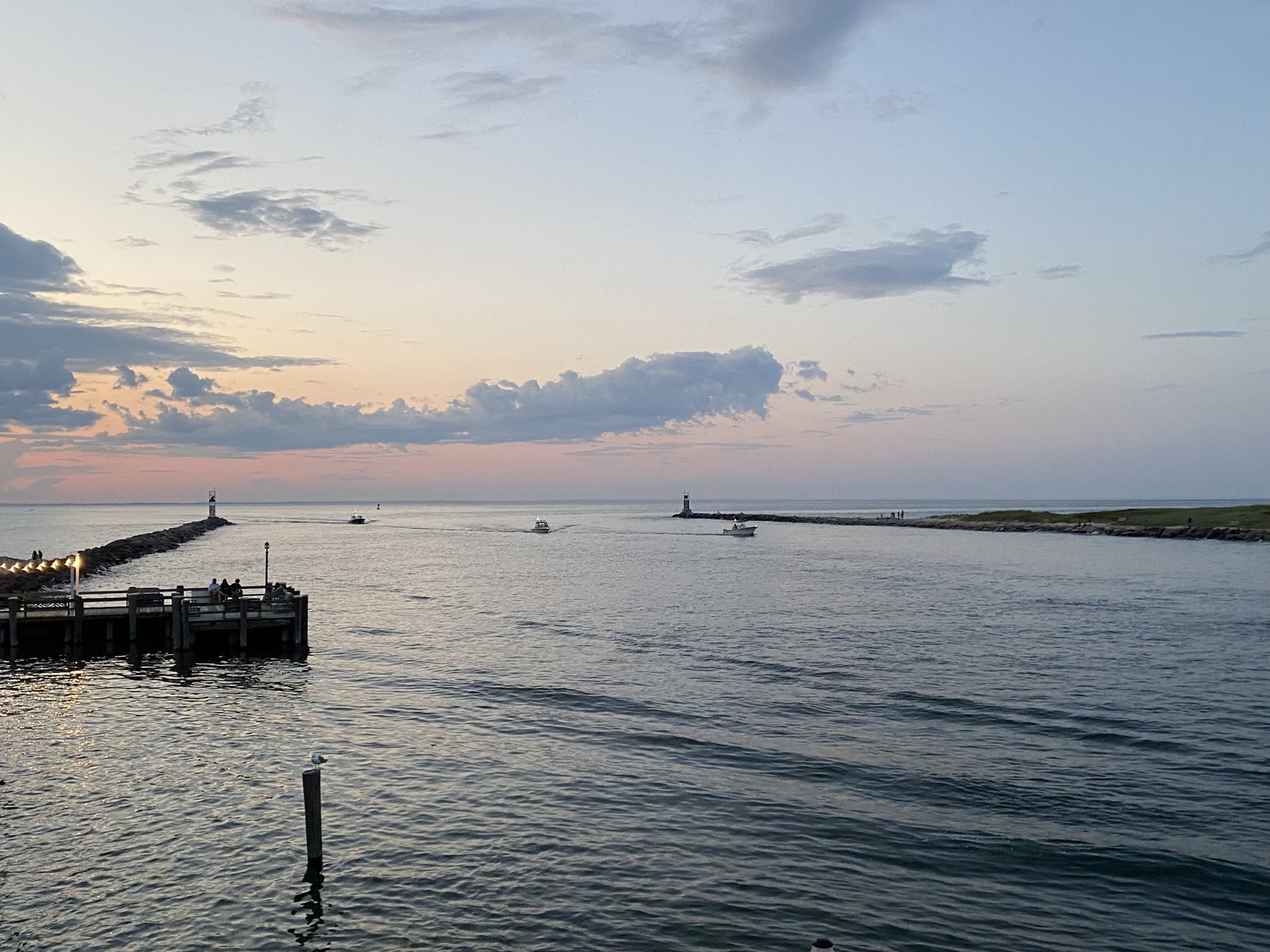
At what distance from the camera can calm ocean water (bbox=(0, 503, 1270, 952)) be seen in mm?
16750

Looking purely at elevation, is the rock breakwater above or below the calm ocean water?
above

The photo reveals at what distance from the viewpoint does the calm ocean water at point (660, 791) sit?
16750mm

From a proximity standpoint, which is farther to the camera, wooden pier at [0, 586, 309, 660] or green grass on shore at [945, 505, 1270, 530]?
green grass on shore at [945, 505, 1270, 530]

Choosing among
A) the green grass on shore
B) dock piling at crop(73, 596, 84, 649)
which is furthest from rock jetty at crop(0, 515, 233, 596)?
the green grass on shore

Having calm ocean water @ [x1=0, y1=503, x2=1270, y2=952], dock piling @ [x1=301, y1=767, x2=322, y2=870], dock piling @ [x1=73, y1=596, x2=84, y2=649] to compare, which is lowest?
calm ocean water @ [x1=0, y1=503, x2=1270, y2=952]

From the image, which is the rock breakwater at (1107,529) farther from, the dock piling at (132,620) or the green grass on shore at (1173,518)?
the dock piling at (132,620)

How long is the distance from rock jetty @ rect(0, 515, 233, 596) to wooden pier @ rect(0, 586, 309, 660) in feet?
47.4

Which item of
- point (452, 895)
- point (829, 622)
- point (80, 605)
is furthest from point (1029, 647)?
point (80, 605)

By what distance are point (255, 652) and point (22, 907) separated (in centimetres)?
2681

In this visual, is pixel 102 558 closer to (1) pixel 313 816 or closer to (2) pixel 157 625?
(2) pixel 157 625

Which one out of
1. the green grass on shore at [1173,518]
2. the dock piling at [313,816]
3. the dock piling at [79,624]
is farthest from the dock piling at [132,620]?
the green grass on shore at [1173,518]

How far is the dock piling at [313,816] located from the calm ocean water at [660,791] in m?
0.42

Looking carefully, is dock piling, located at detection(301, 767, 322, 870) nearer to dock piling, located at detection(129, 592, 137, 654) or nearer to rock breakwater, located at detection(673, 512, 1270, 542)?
dock piling, located at detection(129, 592, 137, 654)

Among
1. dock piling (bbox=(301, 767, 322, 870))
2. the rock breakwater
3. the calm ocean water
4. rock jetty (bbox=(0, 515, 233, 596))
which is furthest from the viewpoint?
the rock breakwater
